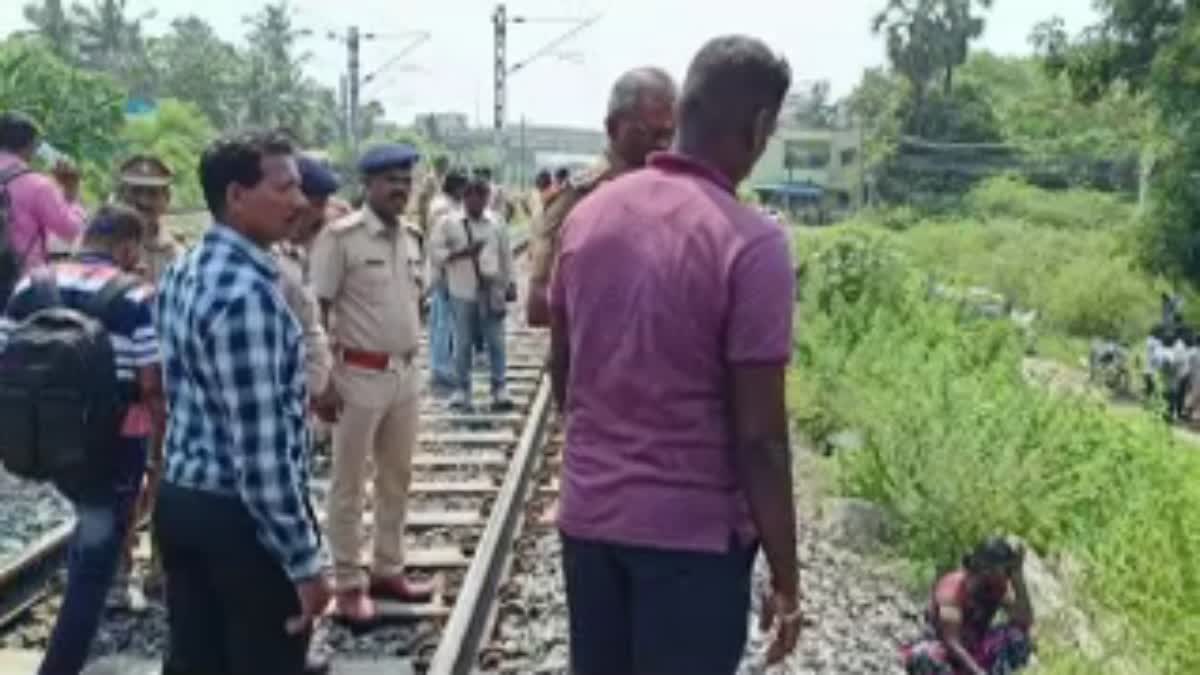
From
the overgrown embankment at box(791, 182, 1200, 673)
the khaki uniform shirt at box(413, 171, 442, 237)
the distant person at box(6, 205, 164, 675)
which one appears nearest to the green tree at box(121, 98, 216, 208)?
the khaki uniform shirt at box(413, 171, 442, 237)

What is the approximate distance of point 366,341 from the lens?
17.6 feet

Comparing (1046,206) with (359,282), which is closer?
(359,282)

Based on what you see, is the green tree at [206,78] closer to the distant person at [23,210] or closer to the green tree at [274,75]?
the green tree at [274,75]

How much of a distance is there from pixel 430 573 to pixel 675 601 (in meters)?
3.79

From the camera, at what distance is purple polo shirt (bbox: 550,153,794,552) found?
2.49m

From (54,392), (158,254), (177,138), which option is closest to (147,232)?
(158,254)

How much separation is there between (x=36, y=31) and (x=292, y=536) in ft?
271

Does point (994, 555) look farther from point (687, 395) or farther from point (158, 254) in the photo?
point (158, 254)

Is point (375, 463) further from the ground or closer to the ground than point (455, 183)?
closer to the ground

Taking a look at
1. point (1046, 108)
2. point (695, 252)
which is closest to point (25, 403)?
point (695, 252)

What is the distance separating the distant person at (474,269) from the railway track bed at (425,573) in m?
0.95

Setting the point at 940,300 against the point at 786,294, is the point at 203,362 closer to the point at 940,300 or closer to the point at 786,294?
the point at 786,294

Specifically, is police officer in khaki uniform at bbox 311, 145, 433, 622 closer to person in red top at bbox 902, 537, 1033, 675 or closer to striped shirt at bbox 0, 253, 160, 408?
striped shirt at bbox 0, 253, 160, 408

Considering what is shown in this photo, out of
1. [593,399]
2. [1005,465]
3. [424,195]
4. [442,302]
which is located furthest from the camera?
[424,195]
